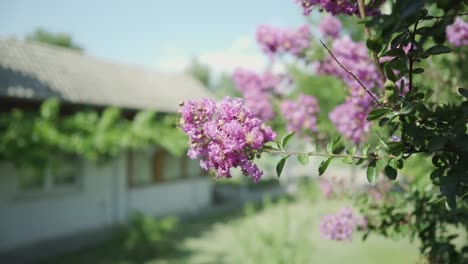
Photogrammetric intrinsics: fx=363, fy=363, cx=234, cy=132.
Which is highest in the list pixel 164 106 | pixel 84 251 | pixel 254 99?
pixel 164 106

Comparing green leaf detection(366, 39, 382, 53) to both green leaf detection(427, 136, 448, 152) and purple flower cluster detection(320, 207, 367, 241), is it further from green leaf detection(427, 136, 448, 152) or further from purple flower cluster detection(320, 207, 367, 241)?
purple flower cluster detection(320, 207, 367, 241)

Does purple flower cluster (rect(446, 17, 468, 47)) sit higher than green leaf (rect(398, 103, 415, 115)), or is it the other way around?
purple flower cluster (rect(446, 17, 468, 47))

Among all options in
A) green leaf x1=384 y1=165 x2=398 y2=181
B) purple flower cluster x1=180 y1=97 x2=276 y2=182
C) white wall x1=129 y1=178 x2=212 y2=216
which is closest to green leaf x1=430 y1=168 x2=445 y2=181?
green leaf x1=384 y1=165 x2=398 y2=181

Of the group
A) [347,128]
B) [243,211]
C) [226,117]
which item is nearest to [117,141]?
[243,211]

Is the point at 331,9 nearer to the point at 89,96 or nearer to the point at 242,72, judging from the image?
the point at 242,72

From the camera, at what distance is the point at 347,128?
2.37 m

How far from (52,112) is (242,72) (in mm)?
5200

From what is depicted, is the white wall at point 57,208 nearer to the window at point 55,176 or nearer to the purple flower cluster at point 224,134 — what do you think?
the window at point 55,176

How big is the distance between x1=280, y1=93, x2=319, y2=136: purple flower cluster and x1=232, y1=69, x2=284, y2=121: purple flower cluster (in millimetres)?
213

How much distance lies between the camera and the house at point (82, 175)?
25.0 ft

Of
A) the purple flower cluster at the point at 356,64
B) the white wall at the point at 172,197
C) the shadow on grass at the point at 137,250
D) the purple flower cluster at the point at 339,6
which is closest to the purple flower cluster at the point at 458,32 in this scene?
the purple flower cluster at the point at 356,64

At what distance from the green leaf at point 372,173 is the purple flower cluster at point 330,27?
6.11 feet

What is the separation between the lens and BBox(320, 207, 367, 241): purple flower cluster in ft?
6.87

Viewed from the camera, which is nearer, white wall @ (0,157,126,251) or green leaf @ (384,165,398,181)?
green leaf @ (384,165,398,181)
